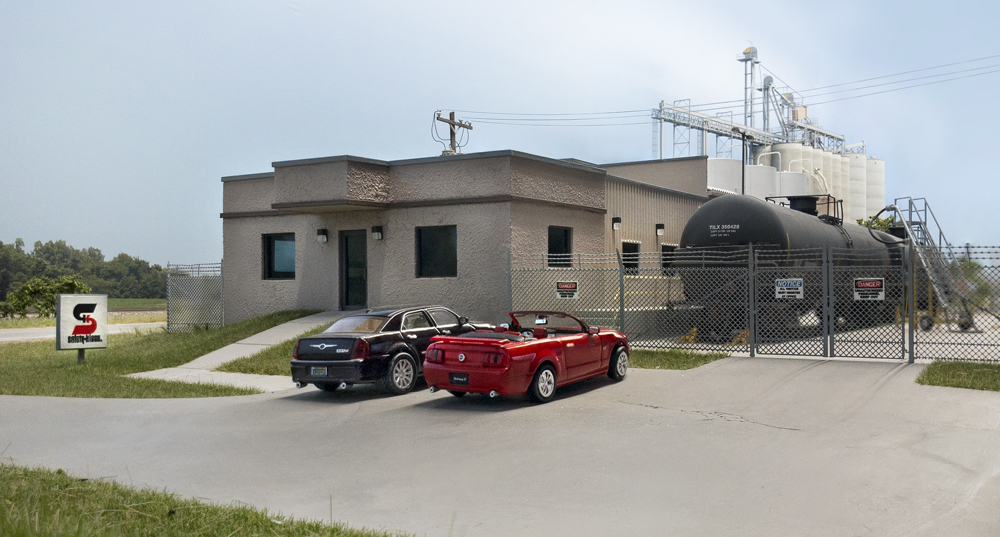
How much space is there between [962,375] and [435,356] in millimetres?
8234

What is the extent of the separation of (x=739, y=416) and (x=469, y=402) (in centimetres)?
371

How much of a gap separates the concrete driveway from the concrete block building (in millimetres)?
7645

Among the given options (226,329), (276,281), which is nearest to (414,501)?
(226,329)

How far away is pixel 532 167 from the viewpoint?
1969 cm

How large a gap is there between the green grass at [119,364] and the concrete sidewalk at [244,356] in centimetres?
48

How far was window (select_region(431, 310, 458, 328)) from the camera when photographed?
1324 centimetres

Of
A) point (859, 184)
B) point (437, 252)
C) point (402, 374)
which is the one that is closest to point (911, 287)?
point (402, 374)

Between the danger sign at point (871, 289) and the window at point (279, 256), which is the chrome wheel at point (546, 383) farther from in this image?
the window at point (279, 256)

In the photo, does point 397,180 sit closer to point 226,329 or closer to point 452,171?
point 452,171

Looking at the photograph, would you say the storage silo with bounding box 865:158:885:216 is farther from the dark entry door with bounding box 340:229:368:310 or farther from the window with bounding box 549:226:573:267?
the dark entry door with bounding box 340:229:368:310

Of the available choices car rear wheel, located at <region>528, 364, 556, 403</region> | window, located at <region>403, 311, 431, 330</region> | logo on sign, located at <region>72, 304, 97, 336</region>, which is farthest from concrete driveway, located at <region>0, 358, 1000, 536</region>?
logo on sign, located at <region>72, 304, 97, 336</region>

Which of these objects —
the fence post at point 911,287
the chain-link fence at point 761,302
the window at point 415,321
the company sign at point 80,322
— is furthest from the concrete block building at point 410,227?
the fence post at point 911,287

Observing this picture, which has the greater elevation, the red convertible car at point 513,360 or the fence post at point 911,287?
the fence post at point 911,287

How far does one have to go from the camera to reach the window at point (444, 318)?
13.2m
